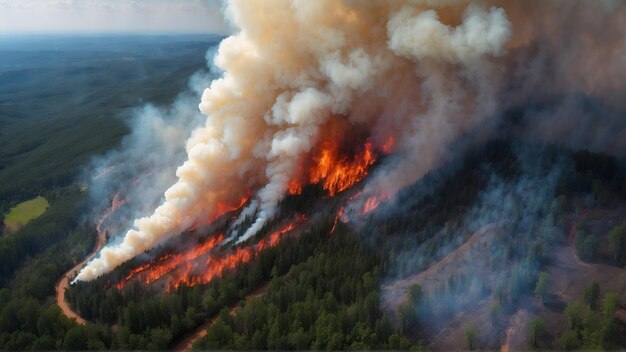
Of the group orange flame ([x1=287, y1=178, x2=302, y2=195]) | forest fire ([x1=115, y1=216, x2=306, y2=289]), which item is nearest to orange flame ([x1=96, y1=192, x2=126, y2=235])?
forest fire ([x1=115, y1=216, x2=306, y2=289])

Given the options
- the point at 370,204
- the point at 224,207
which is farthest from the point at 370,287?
the point at 224,207

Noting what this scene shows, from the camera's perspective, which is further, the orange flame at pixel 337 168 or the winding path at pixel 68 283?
the orange flame at pixel 337 168

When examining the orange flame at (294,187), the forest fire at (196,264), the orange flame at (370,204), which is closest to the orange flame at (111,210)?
the forest fire at (196,264)

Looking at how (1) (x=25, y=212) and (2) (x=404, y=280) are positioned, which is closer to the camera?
(2) (x=404, y=280)

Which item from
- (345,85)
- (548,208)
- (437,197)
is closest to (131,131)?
(345,85)

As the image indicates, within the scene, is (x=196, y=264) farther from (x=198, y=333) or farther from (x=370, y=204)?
(x=370, y=204)

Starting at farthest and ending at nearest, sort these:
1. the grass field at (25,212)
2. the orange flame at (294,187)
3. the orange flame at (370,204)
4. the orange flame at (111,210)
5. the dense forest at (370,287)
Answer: the grass field at (25,212) < the orange flame at (111,210) < the orange flame at (294,187) < the orange flame at (370,204) < the dense forest at (370,287)

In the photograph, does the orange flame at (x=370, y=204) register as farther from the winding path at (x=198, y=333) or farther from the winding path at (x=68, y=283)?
the winding path at (x=68, y=283)
